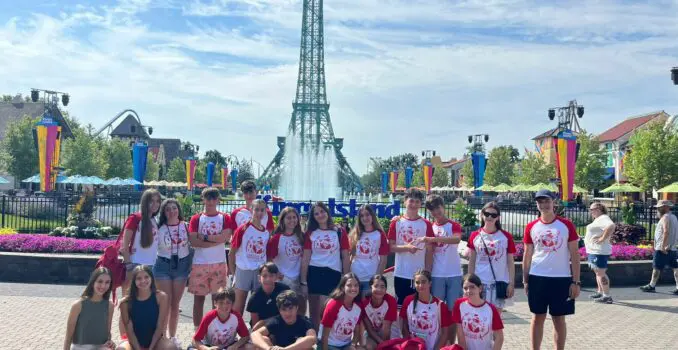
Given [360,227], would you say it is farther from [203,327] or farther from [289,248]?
[203,327]

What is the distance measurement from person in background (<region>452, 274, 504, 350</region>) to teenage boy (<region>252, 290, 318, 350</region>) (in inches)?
59.0

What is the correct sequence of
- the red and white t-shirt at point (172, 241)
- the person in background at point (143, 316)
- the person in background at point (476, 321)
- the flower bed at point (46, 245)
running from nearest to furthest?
the person in background at point (476, 321)
the person in background at point (143, 316)
the red and white t-shirt at point (172, 241)
the flower bed at point (46, 245)

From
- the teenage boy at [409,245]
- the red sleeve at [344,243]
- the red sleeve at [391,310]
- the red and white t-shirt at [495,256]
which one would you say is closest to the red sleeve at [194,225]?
the red sleeve at [344,243]

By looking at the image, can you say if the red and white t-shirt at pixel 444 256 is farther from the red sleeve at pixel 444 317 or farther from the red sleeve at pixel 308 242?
the red sleeve at pixel 308 242

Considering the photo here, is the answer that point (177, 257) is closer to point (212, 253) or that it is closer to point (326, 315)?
point (212, 253)

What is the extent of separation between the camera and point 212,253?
7.14 m

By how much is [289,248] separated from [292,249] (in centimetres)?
4

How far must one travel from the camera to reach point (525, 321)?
28.3 ft

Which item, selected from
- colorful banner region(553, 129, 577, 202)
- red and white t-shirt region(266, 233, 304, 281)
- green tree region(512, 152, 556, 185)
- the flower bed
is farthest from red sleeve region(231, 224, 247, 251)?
green tree region(512, 152, 556, 185)

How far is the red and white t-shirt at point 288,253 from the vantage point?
22.7ft

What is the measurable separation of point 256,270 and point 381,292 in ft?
5.25

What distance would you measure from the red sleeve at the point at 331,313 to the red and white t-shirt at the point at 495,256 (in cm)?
169

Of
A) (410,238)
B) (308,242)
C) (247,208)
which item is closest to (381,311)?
(410,238)

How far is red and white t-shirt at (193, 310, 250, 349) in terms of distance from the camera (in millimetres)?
6035
